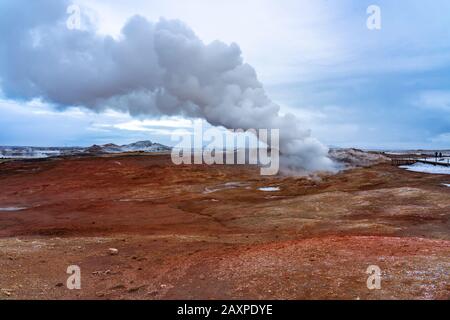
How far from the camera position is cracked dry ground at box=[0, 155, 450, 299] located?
870 centimetres

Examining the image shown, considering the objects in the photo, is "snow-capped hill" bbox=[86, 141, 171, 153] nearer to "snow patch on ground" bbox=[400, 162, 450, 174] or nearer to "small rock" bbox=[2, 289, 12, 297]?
"snow patch on ground" bbox=[400, 162, 450, 174]

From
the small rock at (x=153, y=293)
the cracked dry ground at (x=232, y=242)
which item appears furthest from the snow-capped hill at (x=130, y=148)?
the small rock at (x=153, y=293)

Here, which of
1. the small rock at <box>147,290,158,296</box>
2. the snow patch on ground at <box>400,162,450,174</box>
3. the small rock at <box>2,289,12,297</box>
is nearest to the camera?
the small rock at <box>147,290,158,296</box>

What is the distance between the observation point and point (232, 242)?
1455cm

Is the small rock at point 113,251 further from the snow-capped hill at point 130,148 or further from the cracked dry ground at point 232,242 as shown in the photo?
the snow-capped hill at point 130,148

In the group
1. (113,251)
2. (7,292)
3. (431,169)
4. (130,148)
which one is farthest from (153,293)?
(130,148)

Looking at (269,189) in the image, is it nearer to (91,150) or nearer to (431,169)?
(431,169)

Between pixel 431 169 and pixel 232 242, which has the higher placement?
pixel 431 169

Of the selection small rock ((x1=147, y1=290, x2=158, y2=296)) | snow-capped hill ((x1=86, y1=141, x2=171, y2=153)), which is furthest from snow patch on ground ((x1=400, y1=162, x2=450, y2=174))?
snow-capped hill ((x1=86, y1=141, x2=171, y2=153))

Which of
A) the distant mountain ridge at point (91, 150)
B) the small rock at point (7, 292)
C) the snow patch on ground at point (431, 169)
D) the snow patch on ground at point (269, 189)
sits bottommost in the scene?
the small rock at point (7, 292)

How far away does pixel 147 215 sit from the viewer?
2302 centimetres

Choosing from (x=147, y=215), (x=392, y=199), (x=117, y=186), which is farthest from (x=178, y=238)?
(x=117, y=186)

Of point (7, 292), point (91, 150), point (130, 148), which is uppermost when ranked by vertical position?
point (130, 148)

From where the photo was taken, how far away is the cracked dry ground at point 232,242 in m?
8.70
